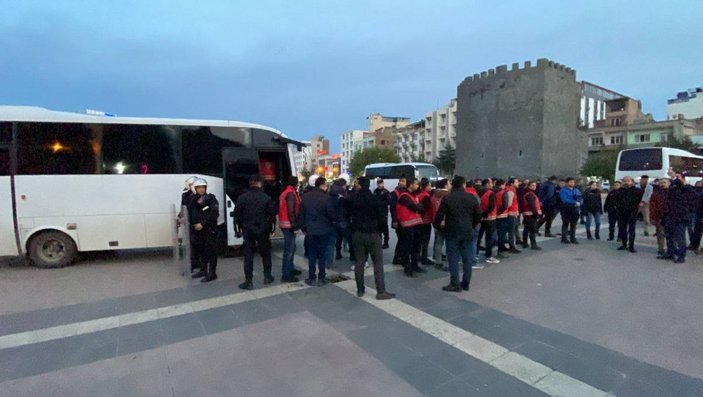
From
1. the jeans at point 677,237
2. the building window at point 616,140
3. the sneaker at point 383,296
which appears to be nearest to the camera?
the sneaker at point 383,296

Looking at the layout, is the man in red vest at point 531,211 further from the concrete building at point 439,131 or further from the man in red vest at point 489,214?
the concrete building at point 439,131

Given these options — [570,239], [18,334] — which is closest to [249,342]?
[18,334]

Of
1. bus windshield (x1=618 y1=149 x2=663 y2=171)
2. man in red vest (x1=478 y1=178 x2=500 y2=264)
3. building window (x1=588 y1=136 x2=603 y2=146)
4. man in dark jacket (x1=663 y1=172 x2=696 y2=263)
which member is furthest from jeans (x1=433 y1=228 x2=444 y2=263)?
building window (x1=588 y1=136 x2=603 y2=146)

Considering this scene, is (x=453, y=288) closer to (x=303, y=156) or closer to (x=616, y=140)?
(x=303, y=156)

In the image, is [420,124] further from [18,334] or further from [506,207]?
[18,334]

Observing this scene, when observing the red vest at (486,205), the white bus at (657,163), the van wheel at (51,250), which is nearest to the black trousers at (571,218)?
the red vest at (486,205)

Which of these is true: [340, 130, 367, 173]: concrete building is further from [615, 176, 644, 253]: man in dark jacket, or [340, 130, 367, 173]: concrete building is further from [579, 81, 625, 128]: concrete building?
[615, 176, 644, 253]: man in dark jacket

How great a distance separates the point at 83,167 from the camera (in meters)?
7.00

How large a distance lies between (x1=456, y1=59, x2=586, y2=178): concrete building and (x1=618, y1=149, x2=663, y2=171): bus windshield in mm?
28887

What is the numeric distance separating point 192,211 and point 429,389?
4.69m

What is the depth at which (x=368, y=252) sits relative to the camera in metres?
5.45

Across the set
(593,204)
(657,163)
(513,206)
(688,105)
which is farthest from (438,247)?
(688,105)

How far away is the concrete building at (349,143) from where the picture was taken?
10544 cm

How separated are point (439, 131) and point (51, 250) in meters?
73.2
